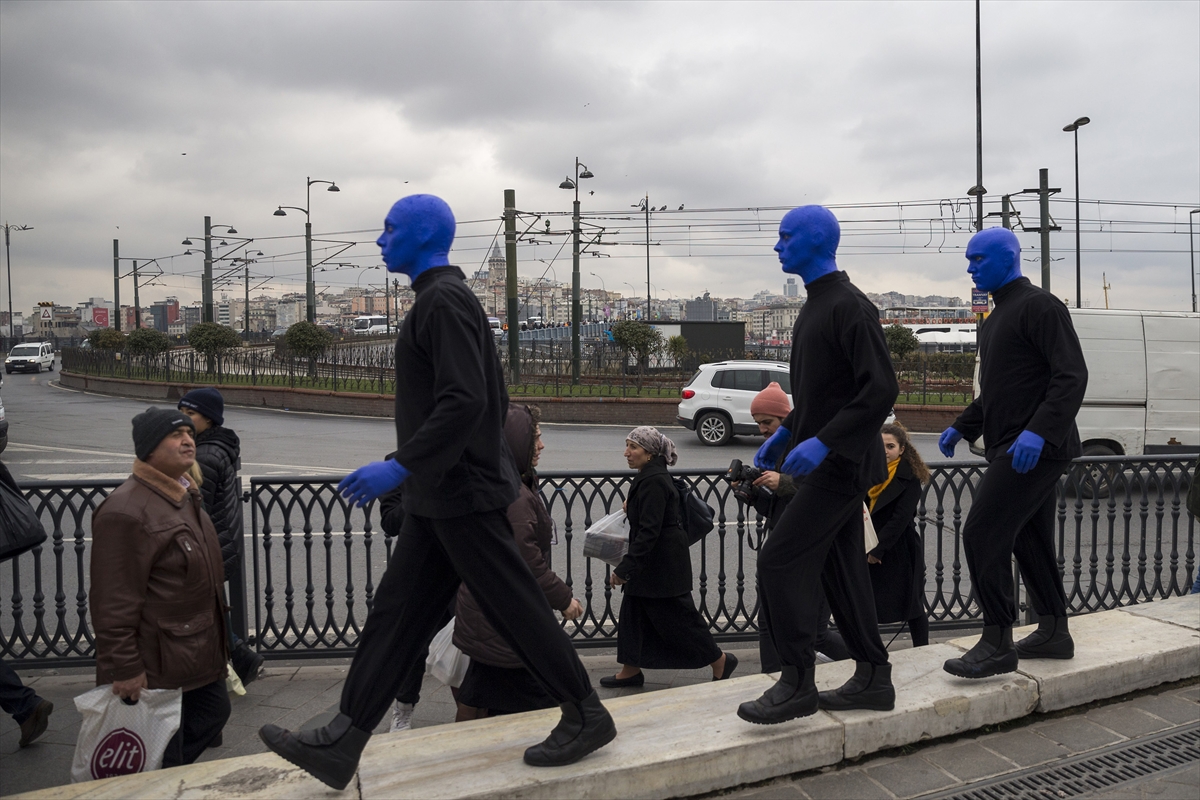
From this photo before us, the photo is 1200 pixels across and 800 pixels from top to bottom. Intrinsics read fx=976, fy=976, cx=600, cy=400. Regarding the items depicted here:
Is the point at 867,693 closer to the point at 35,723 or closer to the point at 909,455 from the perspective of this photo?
the point at 909,455

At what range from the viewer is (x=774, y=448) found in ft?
12.4

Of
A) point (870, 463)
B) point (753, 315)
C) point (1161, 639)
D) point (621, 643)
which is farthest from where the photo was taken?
point (753, 315)

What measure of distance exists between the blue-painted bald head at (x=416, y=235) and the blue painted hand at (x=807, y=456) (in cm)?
127

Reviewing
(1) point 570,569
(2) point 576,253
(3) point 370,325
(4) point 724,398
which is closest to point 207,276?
(2) point 576,253

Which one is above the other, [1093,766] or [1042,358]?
[1042,358]

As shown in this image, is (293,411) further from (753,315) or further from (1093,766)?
(753,315)

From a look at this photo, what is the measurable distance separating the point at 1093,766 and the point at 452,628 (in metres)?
2.56

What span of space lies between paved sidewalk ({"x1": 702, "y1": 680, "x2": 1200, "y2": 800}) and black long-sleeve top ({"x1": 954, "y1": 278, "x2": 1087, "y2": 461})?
1.09 metres

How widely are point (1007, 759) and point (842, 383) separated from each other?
1551 millimetres

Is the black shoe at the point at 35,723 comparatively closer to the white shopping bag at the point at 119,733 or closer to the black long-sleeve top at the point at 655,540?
the white shopping bag at the point at 119,733

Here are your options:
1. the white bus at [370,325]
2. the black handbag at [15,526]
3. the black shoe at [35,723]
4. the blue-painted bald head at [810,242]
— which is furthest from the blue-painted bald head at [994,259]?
the white bus at [370,325]

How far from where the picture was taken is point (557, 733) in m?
3.17

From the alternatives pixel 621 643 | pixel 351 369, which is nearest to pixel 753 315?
pixel 351 369

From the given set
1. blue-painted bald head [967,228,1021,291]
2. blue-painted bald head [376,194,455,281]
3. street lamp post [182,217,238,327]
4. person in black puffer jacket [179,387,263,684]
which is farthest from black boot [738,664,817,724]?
street lamp post [182,217,238,327]
